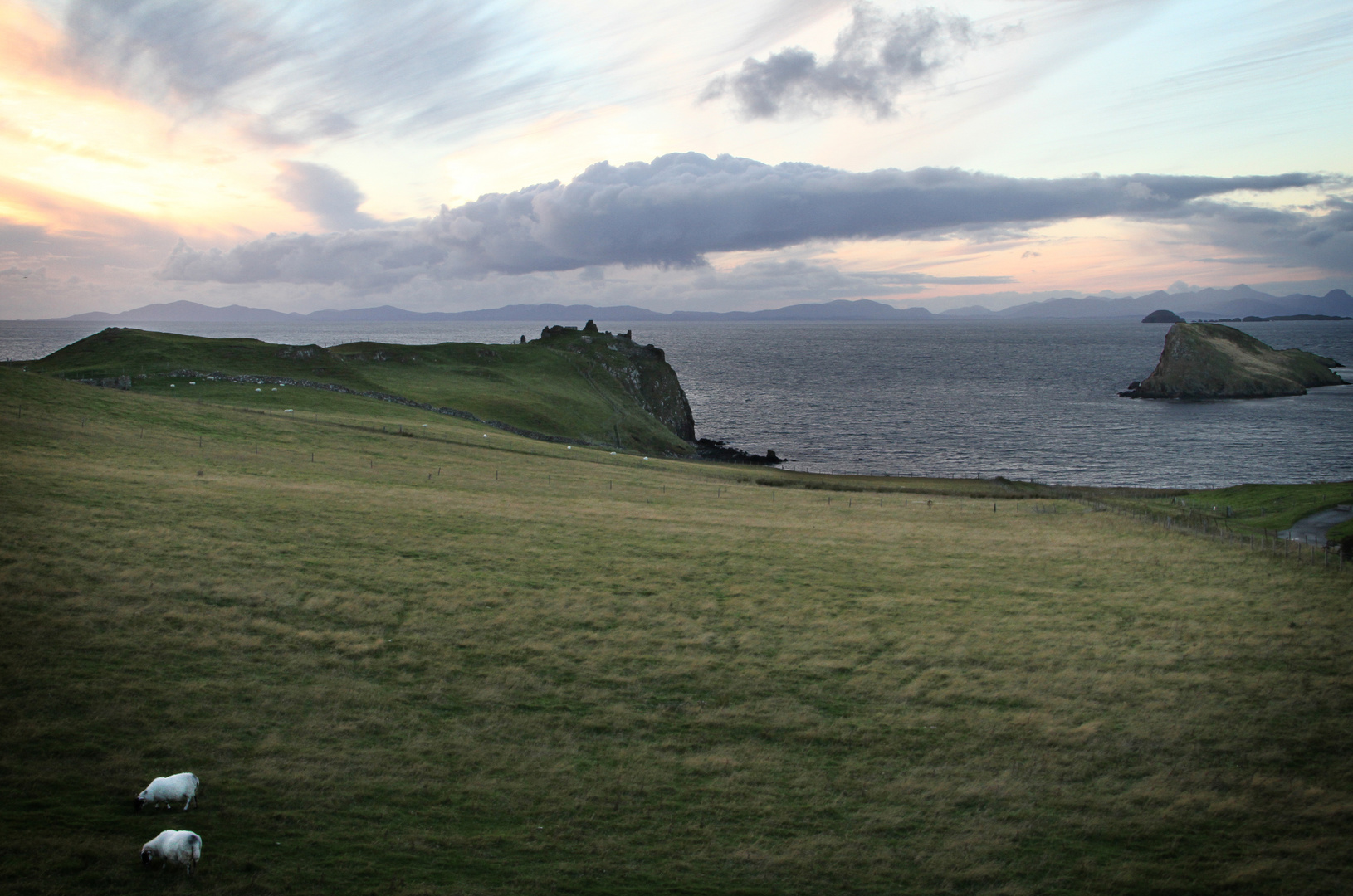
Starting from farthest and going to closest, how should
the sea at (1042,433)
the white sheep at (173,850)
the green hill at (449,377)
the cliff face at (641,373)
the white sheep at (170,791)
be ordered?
the cliff face at (641,373) → the sea at (1042,433) → the green hill at (449,377) → the white sheep at (170,791) → the white sheep at (173,850)

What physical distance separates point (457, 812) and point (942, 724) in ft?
43.8

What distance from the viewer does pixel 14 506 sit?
27734 millimetres

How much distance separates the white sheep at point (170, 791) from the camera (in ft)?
45.9

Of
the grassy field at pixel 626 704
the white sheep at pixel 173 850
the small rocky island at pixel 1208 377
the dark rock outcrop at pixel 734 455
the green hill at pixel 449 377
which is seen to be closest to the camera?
the white sheep at pixel 173 850

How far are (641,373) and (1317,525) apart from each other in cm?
10689

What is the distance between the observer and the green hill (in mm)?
75000

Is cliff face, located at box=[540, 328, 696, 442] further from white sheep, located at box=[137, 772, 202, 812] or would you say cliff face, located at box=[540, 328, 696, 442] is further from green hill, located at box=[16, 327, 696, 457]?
white sheep, located at box=[137, 772, 202, 812]

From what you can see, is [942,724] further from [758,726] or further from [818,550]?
[818,550]

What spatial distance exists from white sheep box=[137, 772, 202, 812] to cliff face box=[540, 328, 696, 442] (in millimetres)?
110928

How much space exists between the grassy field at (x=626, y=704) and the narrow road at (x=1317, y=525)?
686 inches

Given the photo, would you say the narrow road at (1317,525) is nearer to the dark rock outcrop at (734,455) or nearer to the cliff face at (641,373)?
the dark rock outcrop at (734,455)

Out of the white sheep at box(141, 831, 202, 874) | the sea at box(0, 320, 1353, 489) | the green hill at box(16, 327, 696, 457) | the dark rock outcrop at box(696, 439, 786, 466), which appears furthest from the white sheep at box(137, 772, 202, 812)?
the sea at box(0, 320, 1353, 489)

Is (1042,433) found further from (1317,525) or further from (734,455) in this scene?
(1317,525)

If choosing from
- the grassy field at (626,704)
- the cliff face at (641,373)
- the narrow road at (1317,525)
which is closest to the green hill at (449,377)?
the cliff face at (641,373)
